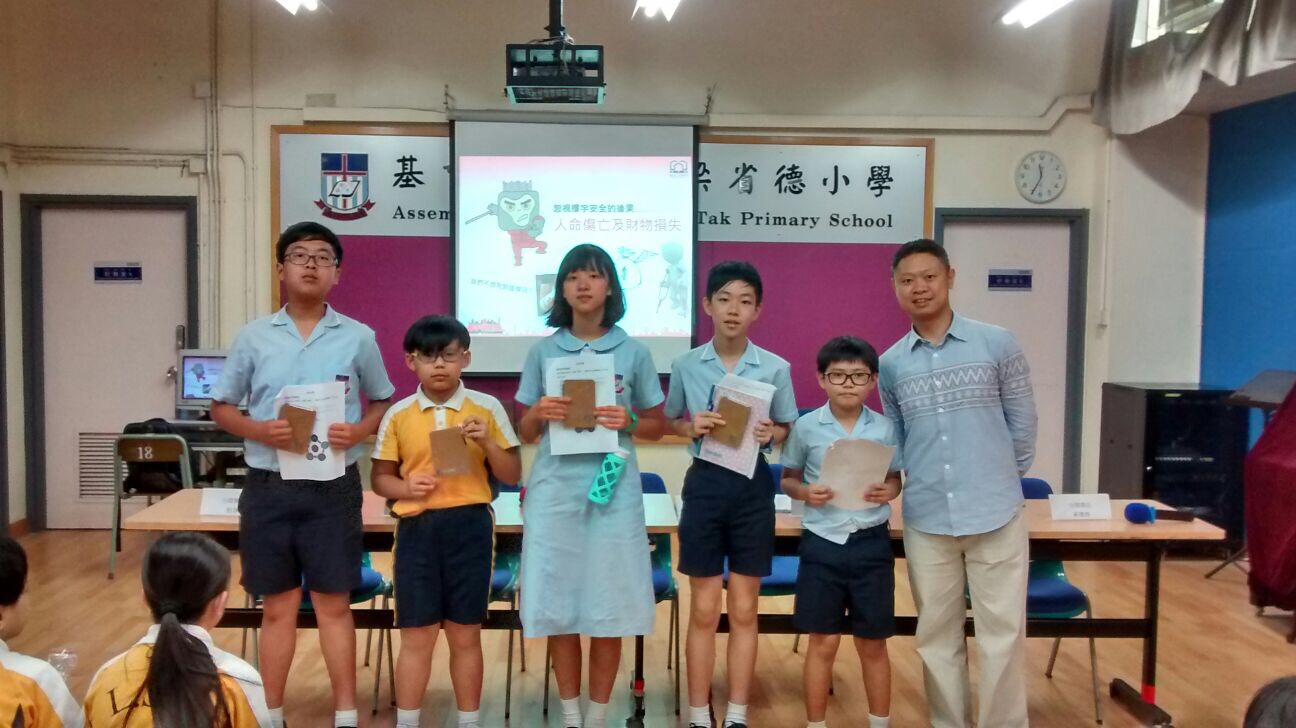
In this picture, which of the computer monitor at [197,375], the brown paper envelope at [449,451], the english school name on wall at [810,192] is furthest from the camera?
the english school name on wall at [810,192]

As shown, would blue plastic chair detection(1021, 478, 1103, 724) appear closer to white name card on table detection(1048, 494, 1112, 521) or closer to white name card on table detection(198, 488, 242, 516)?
white name card on table detection(1048, 494, 1112, 521)

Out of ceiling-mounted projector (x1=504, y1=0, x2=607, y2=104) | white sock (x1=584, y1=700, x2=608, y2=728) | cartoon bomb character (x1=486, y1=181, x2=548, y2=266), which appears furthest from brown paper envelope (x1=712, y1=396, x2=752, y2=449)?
cartoon bomb character (x1=486, y1=181, x2=548, y2=266)

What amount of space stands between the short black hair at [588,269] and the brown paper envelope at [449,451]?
0.43m

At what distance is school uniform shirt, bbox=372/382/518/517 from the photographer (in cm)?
246

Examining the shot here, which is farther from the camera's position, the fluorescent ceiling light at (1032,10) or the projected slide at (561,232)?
the projected slide at (561,232)

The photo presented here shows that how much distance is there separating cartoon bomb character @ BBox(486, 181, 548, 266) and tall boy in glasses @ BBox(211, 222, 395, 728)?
9.28 feet

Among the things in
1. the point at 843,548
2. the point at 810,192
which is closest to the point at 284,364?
the point at 843,548

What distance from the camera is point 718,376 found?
2.60 m

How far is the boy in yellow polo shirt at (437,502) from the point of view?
2453 mm

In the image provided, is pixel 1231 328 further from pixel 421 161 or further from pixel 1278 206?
pixel 421 161

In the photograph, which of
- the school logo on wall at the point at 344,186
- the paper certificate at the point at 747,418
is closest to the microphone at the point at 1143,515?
the paper certificate at the point at 747,418

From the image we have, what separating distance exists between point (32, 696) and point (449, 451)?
1.11 meters

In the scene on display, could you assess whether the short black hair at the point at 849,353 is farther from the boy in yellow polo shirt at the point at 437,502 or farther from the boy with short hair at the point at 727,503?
the boy in yellow polo shirt at the point at 437,502

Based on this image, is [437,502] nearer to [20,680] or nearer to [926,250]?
[20,680]
